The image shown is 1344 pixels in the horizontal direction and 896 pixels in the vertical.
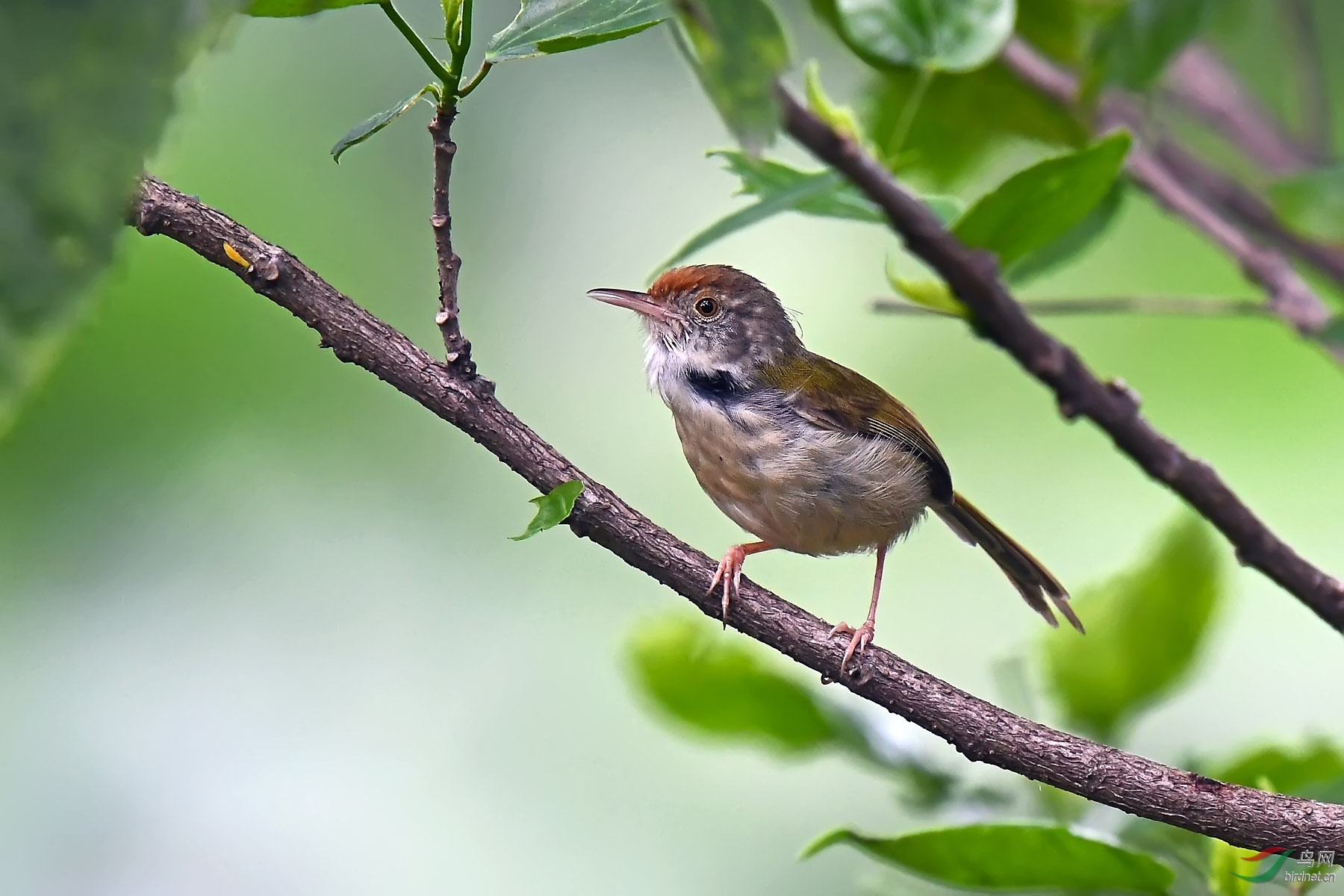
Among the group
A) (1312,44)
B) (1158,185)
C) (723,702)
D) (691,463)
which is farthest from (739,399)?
(1312,44)

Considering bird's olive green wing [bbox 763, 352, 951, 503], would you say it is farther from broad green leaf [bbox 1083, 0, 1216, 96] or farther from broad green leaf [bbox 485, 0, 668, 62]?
broad green leaf [bbox 485, 0, 668, 62]

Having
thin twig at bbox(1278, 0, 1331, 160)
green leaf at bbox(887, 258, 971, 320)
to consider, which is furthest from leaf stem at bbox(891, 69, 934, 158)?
thin twig at bbox(1278, 0, 1331, 160)

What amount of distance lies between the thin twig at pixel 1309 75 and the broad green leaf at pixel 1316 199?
574mm

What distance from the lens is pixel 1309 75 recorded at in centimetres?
183

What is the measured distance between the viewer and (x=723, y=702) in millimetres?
1517

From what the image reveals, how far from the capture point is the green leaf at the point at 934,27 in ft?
3.87

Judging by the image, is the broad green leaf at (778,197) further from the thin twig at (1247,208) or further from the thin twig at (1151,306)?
the thin twig at (1247,208)

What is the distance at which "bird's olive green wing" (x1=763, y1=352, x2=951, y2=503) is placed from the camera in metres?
1.78

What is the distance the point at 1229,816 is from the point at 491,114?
2.10 metres

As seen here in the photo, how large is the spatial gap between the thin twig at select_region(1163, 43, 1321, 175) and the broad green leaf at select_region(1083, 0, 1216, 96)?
1.89 feet

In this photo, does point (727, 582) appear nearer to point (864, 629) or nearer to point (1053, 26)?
point (864, 629)

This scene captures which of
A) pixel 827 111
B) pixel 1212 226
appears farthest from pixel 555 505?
pixel 1212 226

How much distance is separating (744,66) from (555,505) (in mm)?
459

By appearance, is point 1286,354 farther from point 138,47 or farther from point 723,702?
point 138,47
